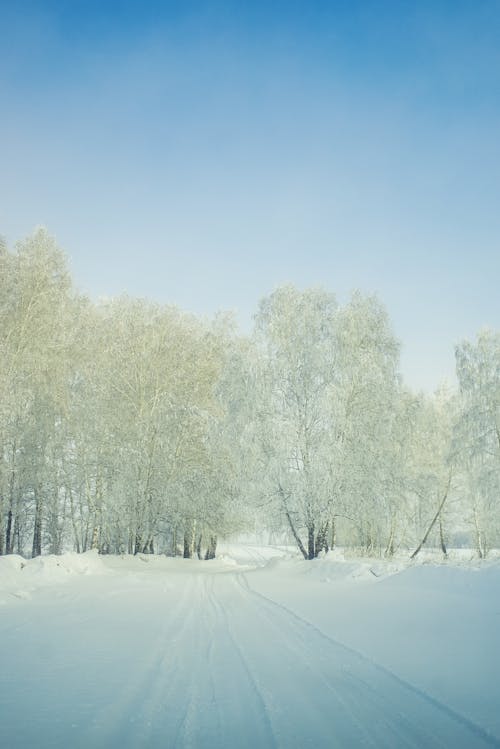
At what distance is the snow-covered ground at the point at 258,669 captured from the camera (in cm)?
307

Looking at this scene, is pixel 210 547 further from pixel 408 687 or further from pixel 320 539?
pixel 408 687

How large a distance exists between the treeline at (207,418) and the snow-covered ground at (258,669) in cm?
796

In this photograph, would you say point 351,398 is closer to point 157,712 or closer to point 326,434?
point 326,434

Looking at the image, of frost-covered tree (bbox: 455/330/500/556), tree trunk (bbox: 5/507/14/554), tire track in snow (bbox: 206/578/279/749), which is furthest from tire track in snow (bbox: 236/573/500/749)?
frost-covered tree (bbox: 455/330/500/556)

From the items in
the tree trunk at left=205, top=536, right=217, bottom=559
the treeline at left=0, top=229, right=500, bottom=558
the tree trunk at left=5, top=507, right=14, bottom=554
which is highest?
A: the treeline at left=0, top=229, right=500, bottom=558

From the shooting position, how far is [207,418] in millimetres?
20781

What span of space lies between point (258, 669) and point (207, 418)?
1653 cm

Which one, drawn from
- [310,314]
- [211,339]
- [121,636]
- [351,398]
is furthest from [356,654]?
[211,339]

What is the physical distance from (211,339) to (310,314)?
683 cm

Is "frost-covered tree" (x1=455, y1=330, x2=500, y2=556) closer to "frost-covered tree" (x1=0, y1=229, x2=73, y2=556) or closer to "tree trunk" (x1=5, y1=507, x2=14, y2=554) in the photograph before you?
"frost-covered tree" (x1=0, y1=229, x2=73, y2=556)

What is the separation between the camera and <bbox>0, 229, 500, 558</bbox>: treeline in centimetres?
1669

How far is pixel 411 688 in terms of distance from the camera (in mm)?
3930

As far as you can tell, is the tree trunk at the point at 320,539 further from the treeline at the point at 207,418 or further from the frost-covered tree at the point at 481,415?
the frost-covered tree at the point at 481,415

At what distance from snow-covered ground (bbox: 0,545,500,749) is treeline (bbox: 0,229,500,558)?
7.96 metres
